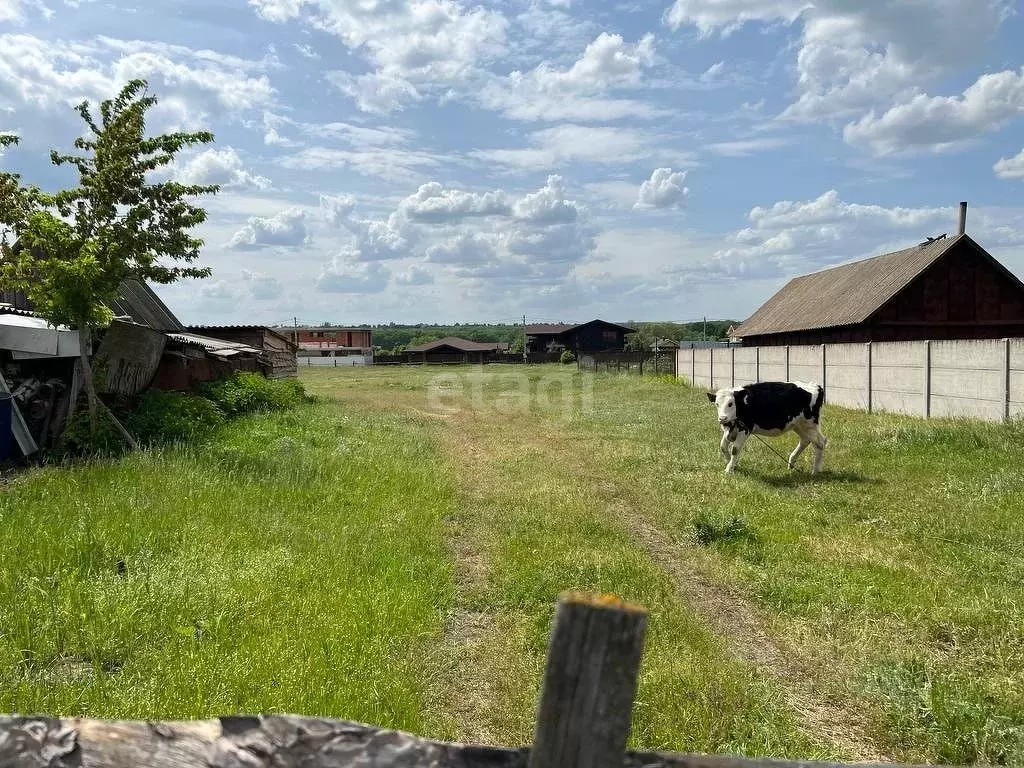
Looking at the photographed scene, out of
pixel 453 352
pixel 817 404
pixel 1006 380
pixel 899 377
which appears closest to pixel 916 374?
pixel 899 377

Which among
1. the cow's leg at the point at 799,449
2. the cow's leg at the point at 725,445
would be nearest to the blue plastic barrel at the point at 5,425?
the cow's leg at the point at 725,445

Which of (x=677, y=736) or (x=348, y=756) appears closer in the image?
(x=348, y=756)

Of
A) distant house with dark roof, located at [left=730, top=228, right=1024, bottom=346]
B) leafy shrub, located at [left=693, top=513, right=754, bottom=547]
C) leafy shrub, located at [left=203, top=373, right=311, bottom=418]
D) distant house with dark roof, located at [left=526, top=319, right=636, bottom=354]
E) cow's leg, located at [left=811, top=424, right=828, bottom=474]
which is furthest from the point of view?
distant house with dark roof, located at [left=526, top=319, right=636, bottom=354]

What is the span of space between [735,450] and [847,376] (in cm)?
960

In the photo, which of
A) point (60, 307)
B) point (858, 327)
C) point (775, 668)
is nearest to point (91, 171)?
point (60, 307)

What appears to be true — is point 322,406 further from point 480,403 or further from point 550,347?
point 550,347

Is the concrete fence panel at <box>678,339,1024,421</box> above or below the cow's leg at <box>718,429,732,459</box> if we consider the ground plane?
above

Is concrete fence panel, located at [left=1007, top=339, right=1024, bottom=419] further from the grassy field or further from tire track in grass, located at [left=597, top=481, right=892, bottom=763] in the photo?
tire track in grass, located at [left=597, top=481, right=892, bottom=763]

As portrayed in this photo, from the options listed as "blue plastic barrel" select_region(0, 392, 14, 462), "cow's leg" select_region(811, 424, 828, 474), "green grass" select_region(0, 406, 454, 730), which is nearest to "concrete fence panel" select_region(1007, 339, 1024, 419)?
"cow's leg" select_region(811, 424, 828, 474)

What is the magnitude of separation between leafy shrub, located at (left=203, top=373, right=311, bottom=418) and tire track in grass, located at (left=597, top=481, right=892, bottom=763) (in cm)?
1324

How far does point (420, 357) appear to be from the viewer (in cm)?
8456

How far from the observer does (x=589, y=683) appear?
1559mm

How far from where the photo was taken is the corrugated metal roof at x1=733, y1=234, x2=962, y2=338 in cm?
2559

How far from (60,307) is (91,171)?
299 cm
